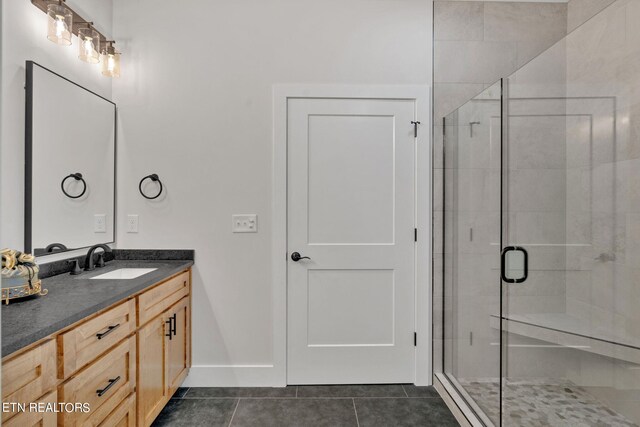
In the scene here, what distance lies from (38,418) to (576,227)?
2093mm

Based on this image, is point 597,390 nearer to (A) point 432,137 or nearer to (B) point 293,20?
(A) point 432,137

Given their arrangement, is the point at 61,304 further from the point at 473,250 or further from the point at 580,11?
the point at 580,11

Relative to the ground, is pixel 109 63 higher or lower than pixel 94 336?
higher

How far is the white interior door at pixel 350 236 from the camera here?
2646 mm

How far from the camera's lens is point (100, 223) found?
97.3 inches

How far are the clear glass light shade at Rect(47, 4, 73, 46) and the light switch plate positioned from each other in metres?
1.37

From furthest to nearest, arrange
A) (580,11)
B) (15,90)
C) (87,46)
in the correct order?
(580,11)
(87,46)
(15,90)

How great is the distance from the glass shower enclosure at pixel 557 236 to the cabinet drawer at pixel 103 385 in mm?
1829

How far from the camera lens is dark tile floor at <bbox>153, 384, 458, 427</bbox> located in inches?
87.7

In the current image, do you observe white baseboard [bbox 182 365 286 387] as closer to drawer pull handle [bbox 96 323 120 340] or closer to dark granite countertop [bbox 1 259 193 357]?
dark granite countertop [bbox 1 259 193 357]

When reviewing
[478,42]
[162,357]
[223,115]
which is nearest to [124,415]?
[162,357]

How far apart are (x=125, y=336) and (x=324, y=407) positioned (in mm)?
1266

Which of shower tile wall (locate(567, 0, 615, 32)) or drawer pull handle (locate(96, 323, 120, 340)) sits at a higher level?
shower tile wall (locate(567, 0, 615, 32))

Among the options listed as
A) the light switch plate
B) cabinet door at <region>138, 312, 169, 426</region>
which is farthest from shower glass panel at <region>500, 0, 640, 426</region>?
cabinet door at <region>138, 312, 169, 426</region>
